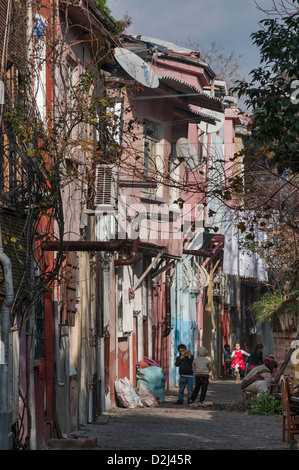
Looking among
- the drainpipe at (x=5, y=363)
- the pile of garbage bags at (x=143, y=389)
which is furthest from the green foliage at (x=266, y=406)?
the drainpipe at (x=5, y=363)

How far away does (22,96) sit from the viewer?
14648 mm

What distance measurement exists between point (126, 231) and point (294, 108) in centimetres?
1178

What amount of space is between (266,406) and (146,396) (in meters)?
3.86

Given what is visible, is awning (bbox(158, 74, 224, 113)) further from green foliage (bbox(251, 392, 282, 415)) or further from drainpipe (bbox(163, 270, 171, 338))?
drainpipe (bbox(163, 270, 171, 338))

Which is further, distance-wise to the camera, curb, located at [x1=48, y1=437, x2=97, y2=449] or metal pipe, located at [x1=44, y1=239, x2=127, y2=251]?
metal pipe, located at [x1=44, y1=239, x2=127, y2=251]

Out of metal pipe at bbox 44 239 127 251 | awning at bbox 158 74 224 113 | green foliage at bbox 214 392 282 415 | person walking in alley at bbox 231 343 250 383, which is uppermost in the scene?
awning at bbox 158 74 224 113

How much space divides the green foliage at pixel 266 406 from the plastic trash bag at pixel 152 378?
4.02m

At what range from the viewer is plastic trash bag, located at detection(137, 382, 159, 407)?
2550 centimetres

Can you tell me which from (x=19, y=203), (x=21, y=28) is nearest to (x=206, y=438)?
(x=19, y=203)

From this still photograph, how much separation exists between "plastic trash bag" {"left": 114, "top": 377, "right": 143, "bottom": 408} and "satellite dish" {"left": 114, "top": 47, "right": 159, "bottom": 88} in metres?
7.60

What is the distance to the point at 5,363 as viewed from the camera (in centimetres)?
1220

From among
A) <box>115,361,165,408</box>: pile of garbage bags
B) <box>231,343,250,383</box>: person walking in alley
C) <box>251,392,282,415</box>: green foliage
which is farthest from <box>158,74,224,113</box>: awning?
<box>231,343,250,383</box>: person walking in alley

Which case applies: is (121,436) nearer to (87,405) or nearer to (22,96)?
(87,405)

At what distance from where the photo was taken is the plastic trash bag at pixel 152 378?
2684cm
